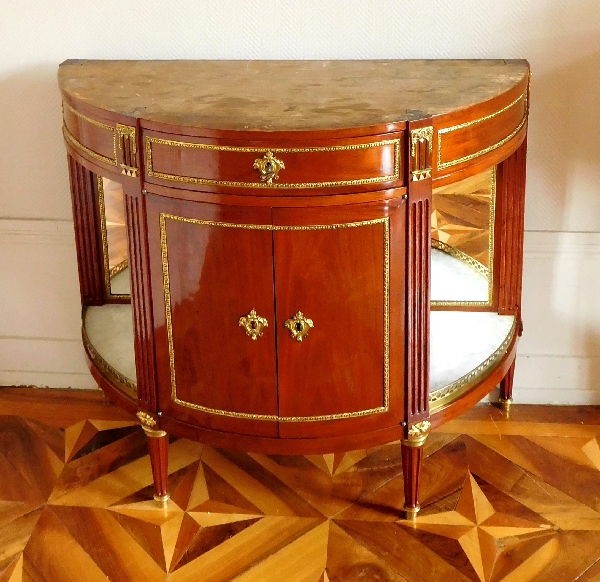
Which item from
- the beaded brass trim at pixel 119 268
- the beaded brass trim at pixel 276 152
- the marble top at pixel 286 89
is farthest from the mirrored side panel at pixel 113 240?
the beaded brass trim at pixel 276 152

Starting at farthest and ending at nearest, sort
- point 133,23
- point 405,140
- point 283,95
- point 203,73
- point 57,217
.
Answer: point 57,217 < point 133,23 < point 203,73 < point 283,95 < point 405,140

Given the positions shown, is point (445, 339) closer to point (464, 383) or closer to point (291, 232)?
point (464, 383)

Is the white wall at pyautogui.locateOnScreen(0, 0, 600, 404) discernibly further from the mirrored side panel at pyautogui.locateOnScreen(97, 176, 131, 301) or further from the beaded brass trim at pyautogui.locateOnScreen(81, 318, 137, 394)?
the beaded brass trim at pyautogui.locateOnScreen(81, 318, 137, 394)

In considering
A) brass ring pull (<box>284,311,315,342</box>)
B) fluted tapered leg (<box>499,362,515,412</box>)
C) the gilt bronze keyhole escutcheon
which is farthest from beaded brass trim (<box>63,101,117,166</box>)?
fluted tapered leg (<box>499,362,515,412</box>)

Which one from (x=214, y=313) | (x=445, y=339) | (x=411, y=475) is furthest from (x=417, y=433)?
(x=214, y=313)

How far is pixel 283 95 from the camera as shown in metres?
1.24

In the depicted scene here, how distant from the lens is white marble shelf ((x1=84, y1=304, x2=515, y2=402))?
1.42 metres

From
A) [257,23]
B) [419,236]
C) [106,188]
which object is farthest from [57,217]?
[419,236]

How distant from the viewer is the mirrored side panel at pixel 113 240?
152cm

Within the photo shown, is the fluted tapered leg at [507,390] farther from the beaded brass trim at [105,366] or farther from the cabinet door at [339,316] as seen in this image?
the beaded brass trim at [105,366]

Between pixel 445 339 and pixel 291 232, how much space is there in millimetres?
444

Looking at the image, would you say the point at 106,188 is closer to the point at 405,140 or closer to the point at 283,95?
the point at 283,95

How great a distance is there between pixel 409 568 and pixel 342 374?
0.32 metres

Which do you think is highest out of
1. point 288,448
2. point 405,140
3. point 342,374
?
point 405,140
